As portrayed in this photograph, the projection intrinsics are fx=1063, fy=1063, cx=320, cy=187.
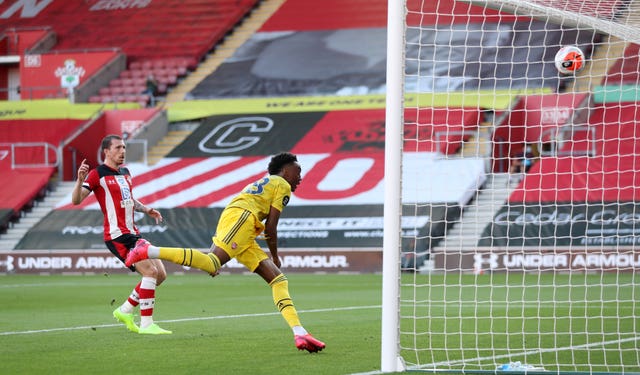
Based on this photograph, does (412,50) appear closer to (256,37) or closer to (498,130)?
(498,130)

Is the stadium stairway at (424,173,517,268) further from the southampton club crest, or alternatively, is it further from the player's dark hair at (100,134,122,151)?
the southampton club crest

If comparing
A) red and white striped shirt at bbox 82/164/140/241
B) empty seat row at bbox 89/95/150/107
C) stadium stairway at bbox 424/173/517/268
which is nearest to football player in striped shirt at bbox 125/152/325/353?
red and white striped shirt at bbox 82/164/140/241

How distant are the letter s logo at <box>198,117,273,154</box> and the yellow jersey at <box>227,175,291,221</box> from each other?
73.3 ft

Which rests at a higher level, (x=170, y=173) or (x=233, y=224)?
(x=233, y=224)

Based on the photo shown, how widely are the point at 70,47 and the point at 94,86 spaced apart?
3117 millimetres

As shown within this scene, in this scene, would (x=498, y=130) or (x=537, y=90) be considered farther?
(x=537, y=90)

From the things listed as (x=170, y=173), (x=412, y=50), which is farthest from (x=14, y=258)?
(x=412, y=50)

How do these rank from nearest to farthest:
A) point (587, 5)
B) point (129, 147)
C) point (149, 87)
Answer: point (587, 5), point (129, 147), point (149, 87)

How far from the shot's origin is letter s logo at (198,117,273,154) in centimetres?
3180

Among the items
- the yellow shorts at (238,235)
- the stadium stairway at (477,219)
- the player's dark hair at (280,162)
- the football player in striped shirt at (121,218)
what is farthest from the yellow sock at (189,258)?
the stadium stairway at (477,219)

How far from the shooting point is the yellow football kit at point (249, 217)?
917 cm

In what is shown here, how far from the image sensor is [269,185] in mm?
9258

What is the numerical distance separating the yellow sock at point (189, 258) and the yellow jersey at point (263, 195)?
61 centimetres

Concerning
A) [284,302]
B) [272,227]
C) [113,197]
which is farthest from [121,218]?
[272,227]
